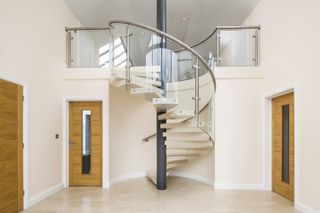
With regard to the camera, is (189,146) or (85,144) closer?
(189,146)

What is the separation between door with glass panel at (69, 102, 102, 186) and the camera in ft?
18.2

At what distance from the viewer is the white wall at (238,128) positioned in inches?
208

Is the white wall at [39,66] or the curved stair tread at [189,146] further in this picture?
the curved stair tread at [189,146]

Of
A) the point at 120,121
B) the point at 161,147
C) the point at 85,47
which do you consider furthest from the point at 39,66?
the point at 161,147

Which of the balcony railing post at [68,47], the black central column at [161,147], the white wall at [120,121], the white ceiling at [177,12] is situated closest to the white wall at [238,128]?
the black central column at [161,147]

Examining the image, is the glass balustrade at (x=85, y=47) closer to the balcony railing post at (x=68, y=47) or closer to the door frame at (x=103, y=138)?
the balcony railing post at (x=68, y=47)

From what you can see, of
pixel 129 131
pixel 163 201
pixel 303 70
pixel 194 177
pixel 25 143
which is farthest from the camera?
pixel 129 131

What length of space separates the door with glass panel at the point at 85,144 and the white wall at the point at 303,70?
144 inches

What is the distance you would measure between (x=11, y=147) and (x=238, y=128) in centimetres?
405

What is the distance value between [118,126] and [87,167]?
1176 millimetres

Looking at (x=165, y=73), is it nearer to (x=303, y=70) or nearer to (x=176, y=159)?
(x=176, y=159)

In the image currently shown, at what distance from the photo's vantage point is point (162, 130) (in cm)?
526

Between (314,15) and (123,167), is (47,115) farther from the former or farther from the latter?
(314,15)

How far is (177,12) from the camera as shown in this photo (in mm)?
7414
